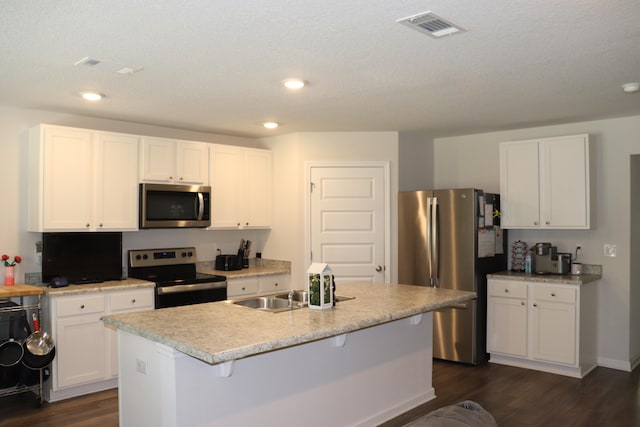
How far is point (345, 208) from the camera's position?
556cm

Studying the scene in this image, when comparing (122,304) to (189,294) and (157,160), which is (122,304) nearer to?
(189,294)

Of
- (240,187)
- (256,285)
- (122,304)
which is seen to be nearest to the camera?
(122,304)

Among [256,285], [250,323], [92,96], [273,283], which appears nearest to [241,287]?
[256,285]

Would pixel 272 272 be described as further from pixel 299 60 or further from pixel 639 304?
pixel 639 304

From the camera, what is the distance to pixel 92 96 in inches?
154

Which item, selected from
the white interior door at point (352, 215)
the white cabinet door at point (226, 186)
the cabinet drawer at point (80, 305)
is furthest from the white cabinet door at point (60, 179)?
the white interior door at point (352, 215)

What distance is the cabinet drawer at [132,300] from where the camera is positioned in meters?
4.31

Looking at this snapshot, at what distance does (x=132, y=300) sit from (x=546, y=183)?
13.3 ft

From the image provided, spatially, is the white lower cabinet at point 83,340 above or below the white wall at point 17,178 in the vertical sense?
below

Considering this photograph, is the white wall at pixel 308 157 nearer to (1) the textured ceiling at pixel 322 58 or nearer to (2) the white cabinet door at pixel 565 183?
(1) the textured ceiling at pixel 322 58

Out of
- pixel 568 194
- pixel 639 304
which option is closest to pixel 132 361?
pixel 568 194

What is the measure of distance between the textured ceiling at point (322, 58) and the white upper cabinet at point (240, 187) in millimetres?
735

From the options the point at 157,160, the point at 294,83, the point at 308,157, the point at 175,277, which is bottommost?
the point at 175,277

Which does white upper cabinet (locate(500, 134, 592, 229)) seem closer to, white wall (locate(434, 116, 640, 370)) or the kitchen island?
white wall (locate(434, 116, 640, 370))
